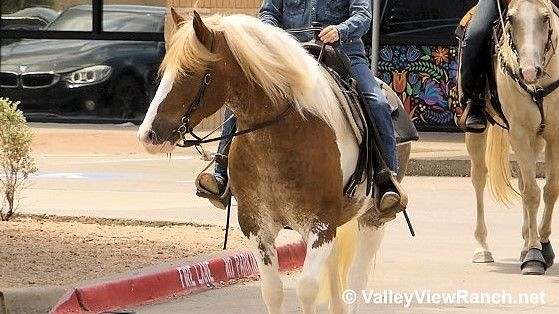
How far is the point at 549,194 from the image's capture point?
1215cm

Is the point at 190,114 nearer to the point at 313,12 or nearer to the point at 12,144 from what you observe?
the point at 313,12

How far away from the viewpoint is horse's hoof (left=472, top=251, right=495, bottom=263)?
12211mm

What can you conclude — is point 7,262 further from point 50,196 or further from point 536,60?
point 50,196

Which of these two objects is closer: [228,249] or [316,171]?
[316,171]

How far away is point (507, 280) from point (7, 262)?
3.50 m

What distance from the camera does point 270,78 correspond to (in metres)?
7.91

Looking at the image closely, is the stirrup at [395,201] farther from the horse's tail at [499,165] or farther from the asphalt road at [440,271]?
the horse's tail at [499,165]

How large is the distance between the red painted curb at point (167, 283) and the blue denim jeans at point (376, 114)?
1412 mm

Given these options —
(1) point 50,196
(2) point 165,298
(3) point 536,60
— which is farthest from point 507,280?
(1) point 50,196

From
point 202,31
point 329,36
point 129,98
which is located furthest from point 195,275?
point 129,98

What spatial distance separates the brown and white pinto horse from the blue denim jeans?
600 millimetres

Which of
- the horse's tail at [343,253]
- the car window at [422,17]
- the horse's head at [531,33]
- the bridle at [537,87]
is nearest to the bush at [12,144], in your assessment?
the bridle at [537,87]

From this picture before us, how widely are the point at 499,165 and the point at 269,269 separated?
5.05m

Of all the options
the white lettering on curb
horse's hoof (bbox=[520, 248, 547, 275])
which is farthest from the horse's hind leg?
the white lettering on curb
